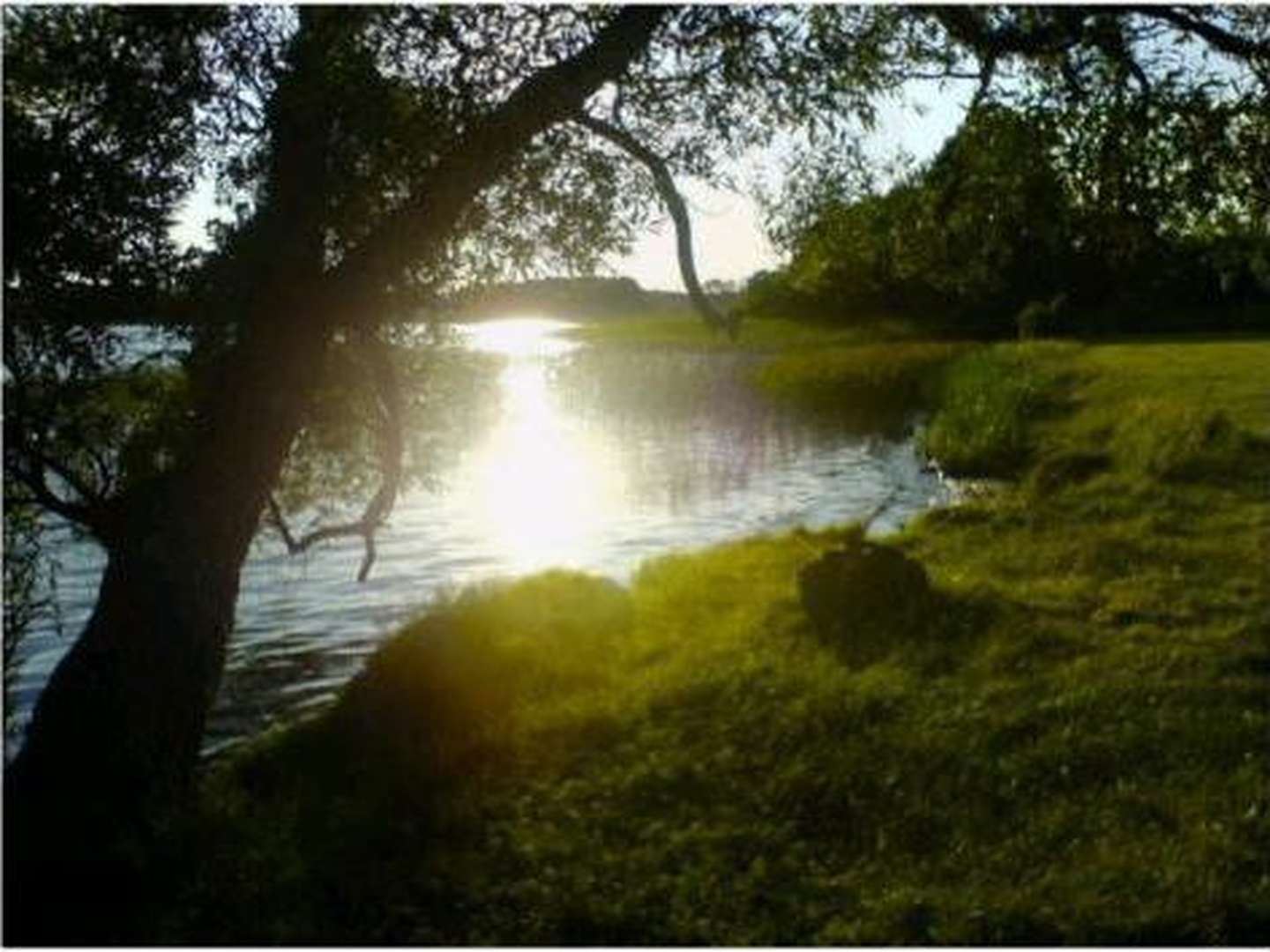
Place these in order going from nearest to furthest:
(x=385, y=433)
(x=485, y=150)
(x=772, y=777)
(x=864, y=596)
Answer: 1. (x=485, y=150)
2. (x=772, y=777)
3. (x=385, y=433)
4. (x=864, y=596)

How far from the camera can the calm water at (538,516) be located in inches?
915

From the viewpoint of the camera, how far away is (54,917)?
11461 millimetres

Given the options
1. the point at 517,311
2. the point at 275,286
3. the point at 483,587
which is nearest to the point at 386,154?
the point at 275,286

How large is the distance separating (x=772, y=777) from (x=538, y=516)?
79.2 feet

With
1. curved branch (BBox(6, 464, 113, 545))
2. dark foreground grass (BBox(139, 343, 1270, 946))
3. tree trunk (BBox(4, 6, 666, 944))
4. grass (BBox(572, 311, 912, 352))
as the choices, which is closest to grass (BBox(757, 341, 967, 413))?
grass (BBox(572, 311, 912, 352))

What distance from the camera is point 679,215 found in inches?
523

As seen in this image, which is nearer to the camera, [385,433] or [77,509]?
[77,509]

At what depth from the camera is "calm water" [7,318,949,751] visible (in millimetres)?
23250

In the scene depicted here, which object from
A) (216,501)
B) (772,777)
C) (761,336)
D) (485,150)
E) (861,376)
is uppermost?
(485,150)

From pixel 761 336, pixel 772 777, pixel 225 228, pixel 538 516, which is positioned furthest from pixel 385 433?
pixel 761 336

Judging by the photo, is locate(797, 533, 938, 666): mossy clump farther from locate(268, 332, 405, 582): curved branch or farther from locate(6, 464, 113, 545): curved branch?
locate(6, 464, 113, 545): curved branch

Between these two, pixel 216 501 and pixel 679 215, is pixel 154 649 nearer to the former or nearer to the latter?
pixel 216 501

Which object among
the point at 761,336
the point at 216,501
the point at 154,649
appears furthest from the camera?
the point at 761,336

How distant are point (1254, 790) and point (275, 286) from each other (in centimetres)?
1002
